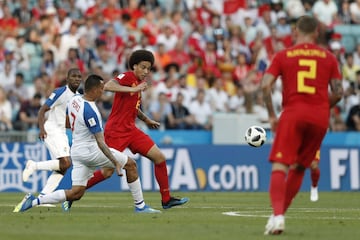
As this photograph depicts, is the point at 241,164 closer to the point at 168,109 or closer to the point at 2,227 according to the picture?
the point at 168,109

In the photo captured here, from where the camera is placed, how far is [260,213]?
50.7ft

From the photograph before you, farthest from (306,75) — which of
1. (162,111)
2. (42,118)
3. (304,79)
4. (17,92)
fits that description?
(17,92)

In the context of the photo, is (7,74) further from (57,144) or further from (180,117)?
(57,144)

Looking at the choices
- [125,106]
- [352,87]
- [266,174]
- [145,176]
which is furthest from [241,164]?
[125,106]

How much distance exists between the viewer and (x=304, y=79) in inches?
460

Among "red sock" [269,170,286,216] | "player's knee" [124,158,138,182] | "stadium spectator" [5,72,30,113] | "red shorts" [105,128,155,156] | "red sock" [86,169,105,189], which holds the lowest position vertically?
"stadium spectator" [5,72,30,113]

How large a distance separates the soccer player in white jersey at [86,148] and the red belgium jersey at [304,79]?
3.24 m

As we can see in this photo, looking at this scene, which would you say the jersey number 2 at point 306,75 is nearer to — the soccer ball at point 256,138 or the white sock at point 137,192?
the white sock at point 137,192

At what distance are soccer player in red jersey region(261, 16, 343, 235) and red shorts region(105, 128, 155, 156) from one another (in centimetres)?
419

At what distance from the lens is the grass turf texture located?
37.3ft

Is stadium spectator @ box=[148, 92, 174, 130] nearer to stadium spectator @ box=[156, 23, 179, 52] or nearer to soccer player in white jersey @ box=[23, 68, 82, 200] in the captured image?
stadium spectator @ box=[156, 23, 179, 52]

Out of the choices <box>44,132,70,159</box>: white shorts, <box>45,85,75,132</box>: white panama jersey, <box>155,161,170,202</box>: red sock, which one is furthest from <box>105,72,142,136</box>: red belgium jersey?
<box>44,132,70,159</box>: white shorts

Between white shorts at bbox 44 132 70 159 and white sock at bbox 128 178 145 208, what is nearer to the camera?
white sock at bbox 128 178 145 208

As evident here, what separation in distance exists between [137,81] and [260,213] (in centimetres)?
254
